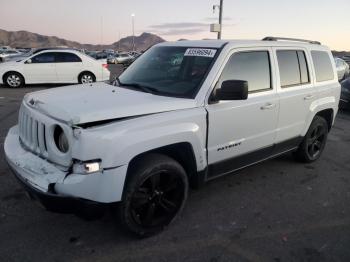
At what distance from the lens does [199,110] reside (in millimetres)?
3363

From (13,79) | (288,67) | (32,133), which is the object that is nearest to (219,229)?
(32,133)

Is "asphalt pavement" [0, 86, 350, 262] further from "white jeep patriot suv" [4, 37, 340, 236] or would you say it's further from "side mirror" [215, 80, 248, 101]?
"side mirror" [215, 80, 248, 101]

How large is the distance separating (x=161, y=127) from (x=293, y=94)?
87.4 inches

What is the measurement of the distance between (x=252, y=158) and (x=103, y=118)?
2076 mm

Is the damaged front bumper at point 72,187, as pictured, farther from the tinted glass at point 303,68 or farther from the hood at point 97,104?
the tinted glass at point 303,68

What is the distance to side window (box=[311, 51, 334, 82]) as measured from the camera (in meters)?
5.05

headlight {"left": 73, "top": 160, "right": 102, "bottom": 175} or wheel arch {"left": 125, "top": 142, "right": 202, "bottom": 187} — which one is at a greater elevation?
headlight {"left": 73, "top": 160, "right": 102, "bottom": 175}

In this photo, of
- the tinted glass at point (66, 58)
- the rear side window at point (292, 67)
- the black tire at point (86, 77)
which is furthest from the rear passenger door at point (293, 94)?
the tinted glass at point (66, 58)

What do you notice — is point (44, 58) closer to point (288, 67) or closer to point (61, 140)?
point (288, 67)

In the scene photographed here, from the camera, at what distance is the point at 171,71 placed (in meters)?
3.91

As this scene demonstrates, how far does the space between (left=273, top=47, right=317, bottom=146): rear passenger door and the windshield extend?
3.72ft

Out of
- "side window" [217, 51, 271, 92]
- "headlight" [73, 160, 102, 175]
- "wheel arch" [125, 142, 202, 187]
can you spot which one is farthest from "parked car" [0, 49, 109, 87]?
"headlight" [73, 160, 102, 175]

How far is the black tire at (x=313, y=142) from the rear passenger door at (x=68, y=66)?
10.7 meters

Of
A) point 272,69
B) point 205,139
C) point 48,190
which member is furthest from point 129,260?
point 272,69
